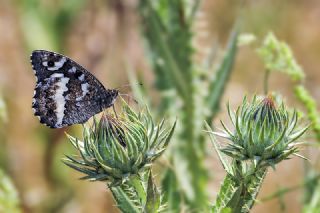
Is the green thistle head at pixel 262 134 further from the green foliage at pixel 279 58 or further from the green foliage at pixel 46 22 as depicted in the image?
the green foliage at pixel 46 22

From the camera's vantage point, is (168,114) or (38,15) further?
(38,15)

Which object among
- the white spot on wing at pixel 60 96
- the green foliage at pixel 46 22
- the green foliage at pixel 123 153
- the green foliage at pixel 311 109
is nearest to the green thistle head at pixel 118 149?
the green foliage at pixel 123 153

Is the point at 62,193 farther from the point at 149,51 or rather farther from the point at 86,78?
the point at 86,78

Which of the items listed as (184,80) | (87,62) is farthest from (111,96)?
(87,62)

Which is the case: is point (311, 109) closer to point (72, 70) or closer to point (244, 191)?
point (244, 191)

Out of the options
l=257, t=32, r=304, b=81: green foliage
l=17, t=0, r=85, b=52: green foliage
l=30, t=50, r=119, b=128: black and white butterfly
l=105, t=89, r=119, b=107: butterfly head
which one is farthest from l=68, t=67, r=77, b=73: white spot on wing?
l=17, t=0, r=85, b=52: green foliage

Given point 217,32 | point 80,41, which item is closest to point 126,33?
point 80,41
